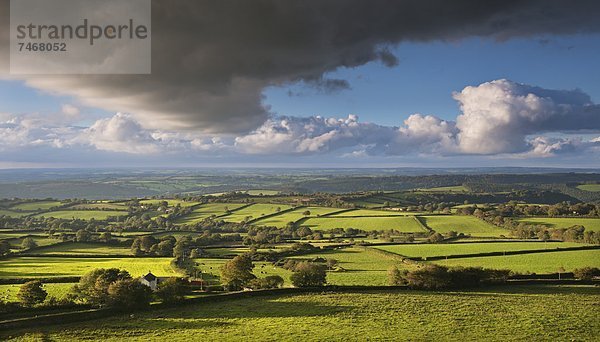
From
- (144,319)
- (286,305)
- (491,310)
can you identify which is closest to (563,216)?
(491,310)

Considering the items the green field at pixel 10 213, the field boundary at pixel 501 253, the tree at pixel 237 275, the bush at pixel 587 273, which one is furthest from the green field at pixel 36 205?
the bush at pixel 587 273

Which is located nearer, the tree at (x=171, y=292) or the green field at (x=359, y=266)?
the tree at (x=171, y=292)

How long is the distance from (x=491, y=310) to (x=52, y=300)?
4662cm

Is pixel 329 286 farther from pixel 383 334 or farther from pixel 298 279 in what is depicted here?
pixel 383 334

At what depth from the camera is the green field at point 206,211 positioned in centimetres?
14962

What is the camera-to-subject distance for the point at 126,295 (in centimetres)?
4509

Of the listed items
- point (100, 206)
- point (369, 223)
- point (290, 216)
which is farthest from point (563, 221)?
point (100, 206)

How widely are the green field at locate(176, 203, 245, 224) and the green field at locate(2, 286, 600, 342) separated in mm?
103162

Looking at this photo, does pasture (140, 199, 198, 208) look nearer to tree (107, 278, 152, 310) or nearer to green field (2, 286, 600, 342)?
tree (107, 278, 152, 310)

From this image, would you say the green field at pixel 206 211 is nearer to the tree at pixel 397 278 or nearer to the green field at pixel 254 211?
the green field at pixel 254 211

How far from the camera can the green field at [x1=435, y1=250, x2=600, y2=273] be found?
66.8 meters

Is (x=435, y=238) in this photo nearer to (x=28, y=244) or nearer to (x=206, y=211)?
(x=28, y=244)

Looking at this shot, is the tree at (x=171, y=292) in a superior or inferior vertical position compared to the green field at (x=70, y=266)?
superior

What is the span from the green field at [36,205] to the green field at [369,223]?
4802 inches
